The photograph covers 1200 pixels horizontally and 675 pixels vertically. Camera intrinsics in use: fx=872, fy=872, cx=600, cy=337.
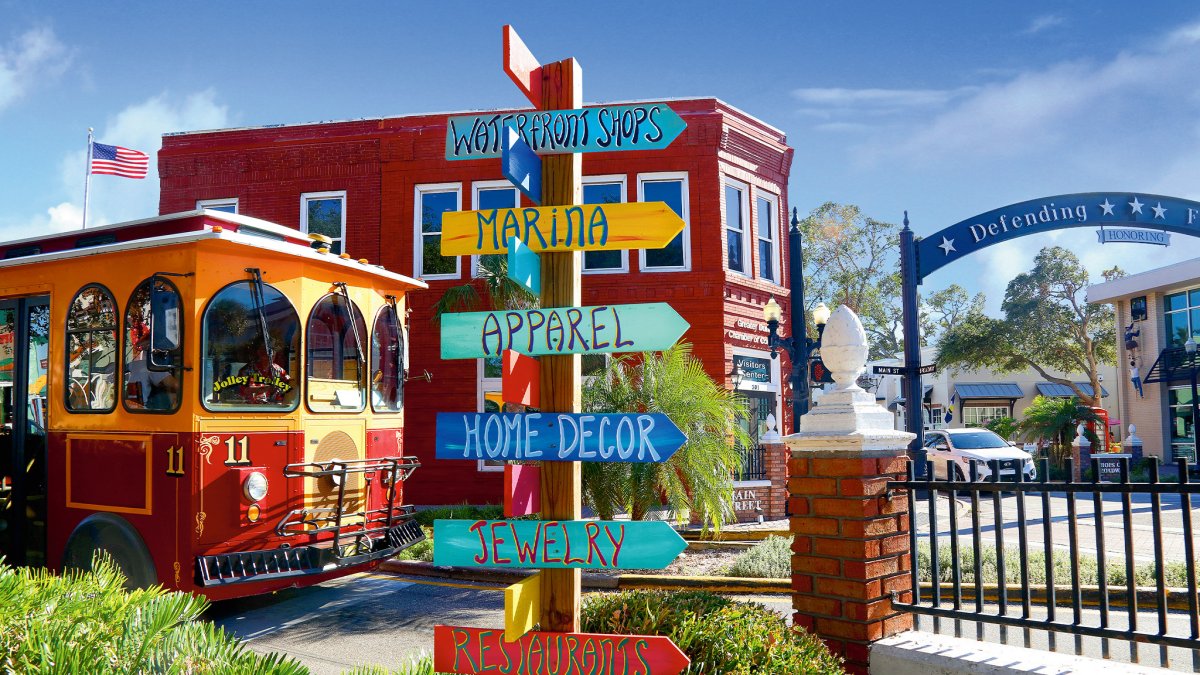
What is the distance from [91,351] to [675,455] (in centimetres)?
614

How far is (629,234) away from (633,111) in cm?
61

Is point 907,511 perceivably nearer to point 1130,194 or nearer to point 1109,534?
point 1109,534

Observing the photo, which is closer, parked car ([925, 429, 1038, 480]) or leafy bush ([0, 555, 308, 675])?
leafy bush ([0, 555, 308, 675])

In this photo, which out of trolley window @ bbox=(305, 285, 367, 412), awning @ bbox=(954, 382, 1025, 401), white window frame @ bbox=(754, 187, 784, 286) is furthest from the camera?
awning @ bbox=(954, 382, 1025, 401)

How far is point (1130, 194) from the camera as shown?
48.5 ft

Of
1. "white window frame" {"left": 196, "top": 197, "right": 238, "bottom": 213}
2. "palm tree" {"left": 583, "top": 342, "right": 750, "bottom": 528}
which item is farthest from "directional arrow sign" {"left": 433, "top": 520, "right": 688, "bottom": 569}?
"white window frame" {"left": 196, "top": 197, "right": 238, "bottom": 213}

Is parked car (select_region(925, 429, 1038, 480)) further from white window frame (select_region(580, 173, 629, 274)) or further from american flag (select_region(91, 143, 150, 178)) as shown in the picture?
american flag (select_region(91, 143, 150, 178))

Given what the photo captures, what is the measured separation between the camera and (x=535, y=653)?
3.64 m

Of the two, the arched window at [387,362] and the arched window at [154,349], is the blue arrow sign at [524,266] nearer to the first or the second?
the arched window at [154,349]

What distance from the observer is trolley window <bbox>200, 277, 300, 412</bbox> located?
23.0 feet

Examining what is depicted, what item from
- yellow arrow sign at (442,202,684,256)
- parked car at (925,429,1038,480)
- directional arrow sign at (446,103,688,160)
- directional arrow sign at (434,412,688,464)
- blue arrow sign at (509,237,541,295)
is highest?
directional arrow sign at (446,103,688,160)

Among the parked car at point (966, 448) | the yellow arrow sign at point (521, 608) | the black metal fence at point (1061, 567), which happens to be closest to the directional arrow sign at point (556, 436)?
the yellow arrow sign at point (521, 608)

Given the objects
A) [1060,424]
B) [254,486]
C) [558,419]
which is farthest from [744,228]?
[1060,424]

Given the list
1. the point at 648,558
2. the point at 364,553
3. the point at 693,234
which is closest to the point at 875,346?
the point at 693,234
